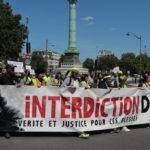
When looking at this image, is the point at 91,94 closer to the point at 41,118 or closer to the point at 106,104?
the point at 106,104

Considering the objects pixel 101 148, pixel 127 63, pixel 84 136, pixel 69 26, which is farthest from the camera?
pixel 127 63

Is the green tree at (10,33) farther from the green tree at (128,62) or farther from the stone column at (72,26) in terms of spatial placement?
the green tree at (128,62)

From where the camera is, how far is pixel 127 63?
126m

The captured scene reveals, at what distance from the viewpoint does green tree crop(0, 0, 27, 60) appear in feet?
184

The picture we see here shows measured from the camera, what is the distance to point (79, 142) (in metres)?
10.7

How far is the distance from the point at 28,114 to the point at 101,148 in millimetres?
2224

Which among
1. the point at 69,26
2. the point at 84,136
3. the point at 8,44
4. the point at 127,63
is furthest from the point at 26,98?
the point at 127,63

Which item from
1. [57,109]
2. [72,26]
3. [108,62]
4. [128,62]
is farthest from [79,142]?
[108,62]

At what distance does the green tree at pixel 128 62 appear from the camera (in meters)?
122

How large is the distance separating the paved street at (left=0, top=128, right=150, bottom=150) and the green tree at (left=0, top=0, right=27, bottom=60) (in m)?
44.8

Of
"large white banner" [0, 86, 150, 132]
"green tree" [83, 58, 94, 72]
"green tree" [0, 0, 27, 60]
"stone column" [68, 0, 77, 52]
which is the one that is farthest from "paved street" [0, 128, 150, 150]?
"green tree" [83, 58, 94, 72]

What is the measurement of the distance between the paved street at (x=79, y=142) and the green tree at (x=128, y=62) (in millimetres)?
107252

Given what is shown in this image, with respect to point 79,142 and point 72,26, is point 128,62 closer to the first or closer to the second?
point 72,26

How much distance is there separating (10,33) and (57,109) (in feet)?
150
